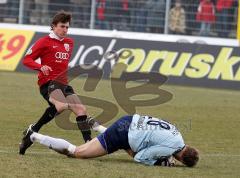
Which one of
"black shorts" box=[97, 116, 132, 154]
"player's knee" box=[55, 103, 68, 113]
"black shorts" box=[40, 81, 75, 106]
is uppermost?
"black shorts" box=[40, 81, 75, 106]

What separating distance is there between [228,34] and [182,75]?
8.83ft

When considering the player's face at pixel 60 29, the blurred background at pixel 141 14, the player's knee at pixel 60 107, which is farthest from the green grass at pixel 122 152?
the blurred background at pixel 141 14

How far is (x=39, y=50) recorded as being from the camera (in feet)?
43.6

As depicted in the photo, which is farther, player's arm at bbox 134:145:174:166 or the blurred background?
the blurred background

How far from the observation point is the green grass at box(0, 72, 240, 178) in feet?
36.3

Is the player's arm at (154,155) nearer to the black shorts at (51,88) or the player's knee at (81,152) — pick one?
the player's knee at (81,152)

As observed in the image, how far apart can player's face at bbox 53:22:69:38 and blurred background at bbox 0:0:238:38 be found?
17682 mm

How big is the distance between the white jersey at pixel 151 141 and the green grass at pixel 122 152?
0.66 ft

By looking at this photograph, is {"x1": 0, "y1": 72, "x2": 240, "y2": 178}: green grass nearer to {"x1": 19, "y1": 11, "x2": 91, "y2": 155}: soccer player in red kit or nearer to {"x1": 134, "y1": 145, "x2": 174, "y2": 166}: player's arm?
{"x1": 134, "y1": 145, "x2": 174, "y2": 166}: player's arm

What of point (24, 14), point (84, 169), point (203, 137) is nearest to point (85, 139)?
point (84, 169)

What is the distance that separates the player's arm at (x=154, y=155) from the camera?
1171 centimetres

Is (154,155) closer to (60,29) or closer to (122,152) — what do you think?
(122,152)

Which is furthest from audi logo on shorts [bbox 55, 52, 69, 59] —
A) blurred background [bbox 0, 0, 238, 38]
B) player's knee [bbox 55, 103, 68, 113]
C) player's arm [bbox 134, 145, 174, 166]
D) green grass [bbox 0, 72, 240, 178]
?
blurred background [bbox 0, 0, 238, 38]

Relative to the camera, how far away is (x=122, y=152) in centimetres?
1360
